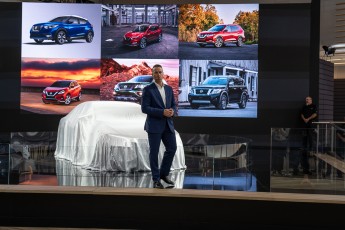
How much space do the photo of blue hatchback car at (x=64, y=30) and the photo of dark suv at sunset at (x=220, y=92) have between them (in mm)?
3091

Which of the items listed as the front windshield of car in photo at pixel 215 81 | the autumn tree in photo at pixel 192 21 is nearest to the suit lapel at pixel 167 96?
the front windshield of car in photo at pixel 215 81

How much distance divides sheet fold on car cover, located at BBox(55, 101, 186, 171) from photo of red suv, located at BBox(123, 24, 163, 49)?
5515 millimetres

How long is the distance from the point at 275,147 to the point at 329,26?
12.5 m

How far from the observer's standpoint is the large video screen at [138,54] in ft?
42.5

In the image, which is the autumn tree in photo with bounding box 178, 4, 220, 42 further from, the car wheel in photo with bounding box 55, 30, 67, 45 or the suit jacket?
the suit jacket

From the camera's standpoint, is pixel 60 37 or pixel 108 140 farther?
pixel 60 37

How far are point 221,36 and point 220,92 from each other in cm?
142

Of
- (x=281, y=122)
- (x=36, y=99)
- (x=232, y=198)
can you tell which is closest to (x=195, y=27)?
(x=281, y=122)

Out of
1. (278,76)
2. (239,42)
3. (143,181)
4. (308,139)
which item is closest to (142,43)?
(239,42)

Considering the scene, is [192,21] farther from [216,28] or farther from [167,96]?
[167,96]

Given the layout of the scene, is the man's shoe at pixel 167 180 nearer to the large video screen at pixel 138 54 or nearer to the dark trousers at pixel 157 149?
the dark trousers at pixel 157 149

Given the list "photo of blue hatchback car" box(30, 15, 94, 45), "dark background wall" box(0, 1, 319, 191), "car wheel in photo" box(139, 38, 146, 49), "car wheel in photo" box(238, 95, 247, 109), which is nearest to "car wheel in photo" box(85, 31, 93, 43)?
"photo of blue hatchback car" box(30, 15, 94, 45)

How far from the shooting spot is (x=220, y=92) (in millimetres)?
12992

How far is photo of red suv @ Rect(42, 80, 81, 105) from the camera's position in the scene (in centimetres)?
1321
